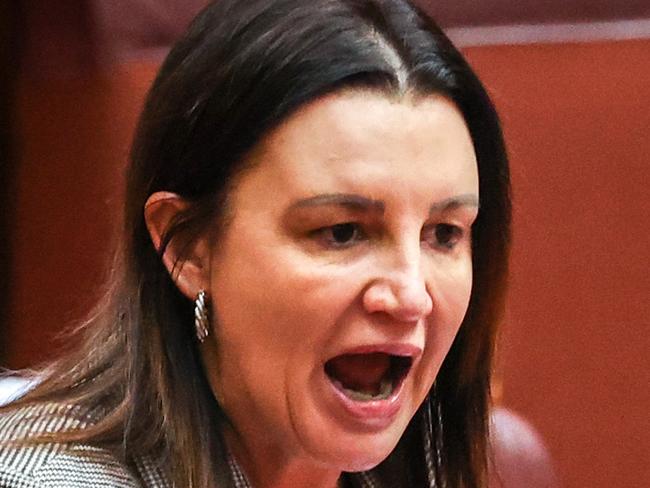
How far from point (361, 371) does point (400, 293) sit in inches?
4.0

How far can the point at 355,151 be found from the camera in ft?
2.86

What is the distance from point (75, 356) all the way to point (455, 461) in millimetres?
375

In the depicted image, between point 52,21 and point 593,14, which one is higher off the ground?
point 52,21

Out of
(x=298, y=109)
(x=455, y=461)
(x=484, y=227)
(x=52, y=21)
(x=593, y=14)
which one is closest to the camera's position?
(x=298, y=109)

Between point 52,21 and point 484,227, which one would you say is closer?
point 484,227

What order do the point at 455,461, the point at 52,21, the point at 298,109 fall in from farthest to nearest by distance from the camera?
the point at 52,21 → the point at 455,461 → the point at 298,109

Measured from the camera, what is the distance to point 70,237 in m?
1.81

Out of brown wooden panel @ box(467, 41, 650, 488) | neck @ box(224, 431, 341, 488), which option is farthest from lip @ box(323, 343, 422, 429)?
brown wooden panel @ box(467, 41, 650, 488)

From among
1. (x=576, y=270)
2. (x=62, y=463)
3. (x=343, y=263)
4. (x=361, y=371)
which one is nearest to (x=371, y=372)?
(x=361, y=371)

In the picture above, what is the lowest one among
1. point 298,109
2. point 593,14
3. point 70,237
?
point 298,109

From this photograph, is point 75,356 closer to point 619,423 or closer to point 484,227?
point 484,227

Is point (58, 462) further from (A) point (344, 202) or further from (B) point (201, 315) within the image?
(A) point (344, 202)

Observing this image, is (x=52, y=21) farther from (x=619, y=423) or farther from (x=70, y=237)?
(x=619, y=423)

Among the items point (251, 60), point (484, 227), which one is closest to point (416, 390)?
point (484, 227)
